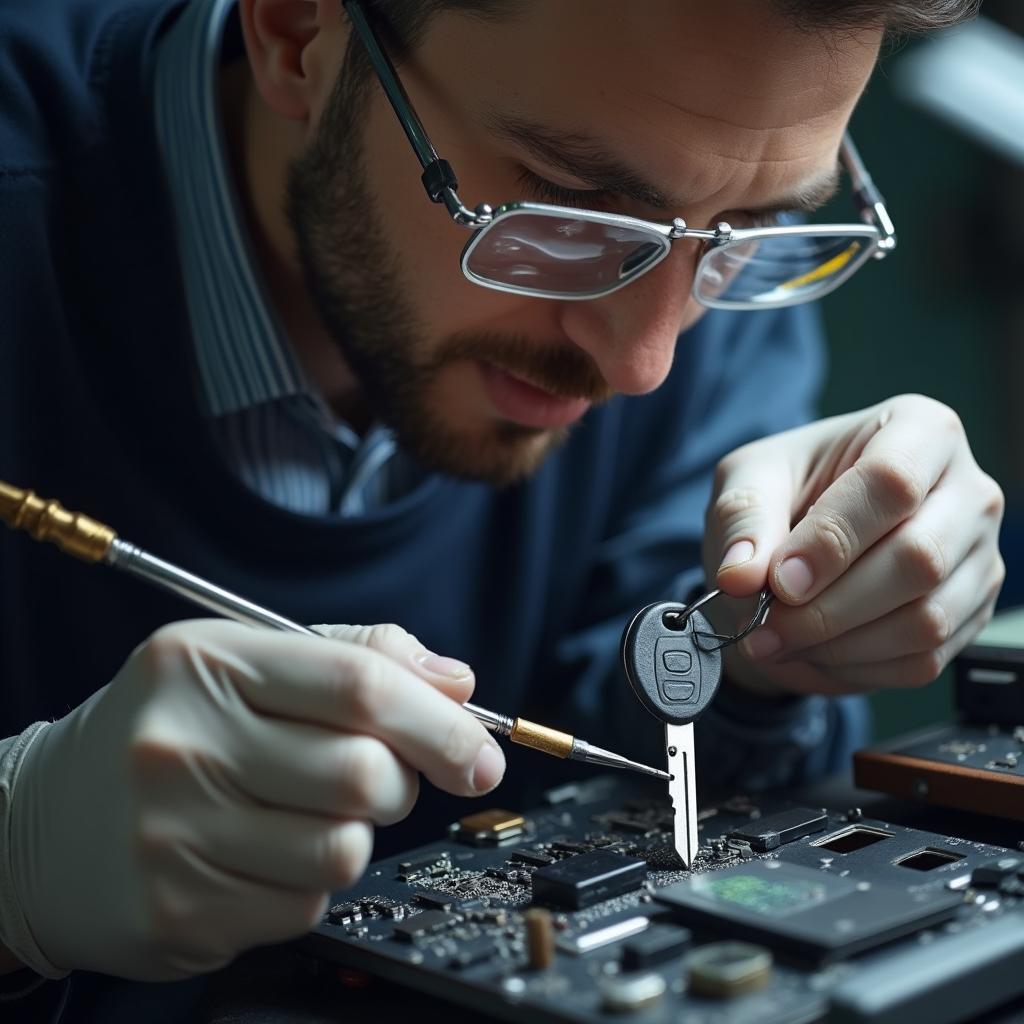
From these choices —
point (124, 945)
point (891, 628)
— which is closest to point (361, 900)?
point (124, 945)

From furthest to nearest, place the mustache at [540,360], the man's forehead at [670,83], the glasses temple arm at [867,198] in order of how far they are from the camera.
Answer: the glasses temple arm at [867,198] → the mustache at [540,360] → the man's forehead at [670,83]

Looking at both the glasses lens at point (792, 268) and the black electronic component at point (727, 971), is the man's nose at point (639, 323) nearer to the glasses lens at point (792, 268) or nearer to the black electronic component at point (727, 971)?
the glasses lens at point (792, 268)

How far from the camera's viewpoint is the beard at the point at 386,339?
4.58 ft

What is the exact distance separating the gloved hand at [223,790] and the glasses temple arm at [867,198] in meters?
0.88

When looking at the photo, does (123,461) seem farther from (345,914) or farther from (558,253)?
(345,914)

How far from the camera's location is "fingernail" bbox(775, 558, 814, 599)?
1.17 meters

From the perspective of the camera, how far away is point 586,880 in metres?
0.94

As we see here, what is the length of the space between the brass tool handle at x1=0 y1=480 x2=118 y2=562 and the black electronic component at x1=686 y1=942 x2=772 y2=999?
54 centimetres

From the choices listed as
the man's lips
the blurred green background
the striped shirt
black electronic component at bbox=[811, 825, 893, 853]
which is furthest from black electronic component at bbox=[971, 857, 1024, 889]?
the blurred green background

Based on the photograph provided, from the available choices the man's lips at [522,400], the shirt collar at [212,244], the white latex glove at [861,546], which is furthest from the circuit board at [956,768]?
the shirt collar at [212,244]

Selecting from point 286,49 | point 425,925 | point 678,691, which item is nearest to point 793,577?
point 678,691

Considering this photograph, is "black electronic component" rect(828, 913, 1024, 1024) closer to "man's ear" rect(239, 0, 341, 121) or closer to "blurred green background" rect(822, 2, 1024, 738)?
"man's ear" rect(239, 0, 341, 121)

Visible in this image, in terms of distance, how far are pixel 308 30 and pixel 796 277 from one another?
0.67 m

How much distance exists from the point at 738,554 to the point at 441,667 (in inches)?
13.2
